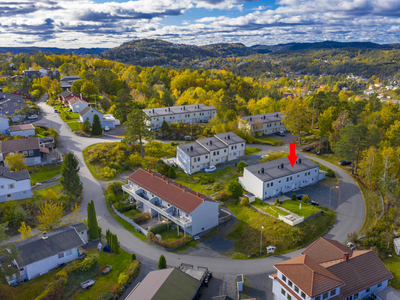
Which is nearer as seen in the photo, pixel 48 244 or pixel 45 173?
pixel 48 244

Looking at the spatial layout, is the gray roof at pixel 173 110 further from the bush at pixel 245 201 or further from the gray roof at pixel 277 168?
the bush at pixel 245 201

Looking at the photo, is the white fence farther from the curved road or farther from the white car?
the white car

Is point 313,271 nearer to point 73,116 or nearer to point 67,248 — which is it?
point 67,248

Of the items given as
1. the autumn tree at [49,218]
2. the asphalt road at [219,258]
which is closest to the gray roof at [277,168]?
the asphalt road at [219,258]

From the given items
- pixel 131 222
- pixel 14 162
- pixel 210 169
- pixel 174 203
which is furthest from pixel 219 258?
pixel 14 162

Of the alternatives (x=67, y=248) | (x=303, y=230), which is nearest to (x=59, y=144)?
(x=67, y=248)

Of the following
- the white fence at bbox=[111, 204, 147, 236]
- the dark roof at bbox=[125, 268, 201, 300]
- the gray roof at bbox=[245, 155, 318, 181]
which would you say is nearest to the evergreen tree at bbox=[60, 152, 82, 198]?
the white fence at bbox=[111, 204, 147, 236]

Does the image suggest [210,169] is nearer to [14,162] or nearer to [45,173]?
[45,173]
